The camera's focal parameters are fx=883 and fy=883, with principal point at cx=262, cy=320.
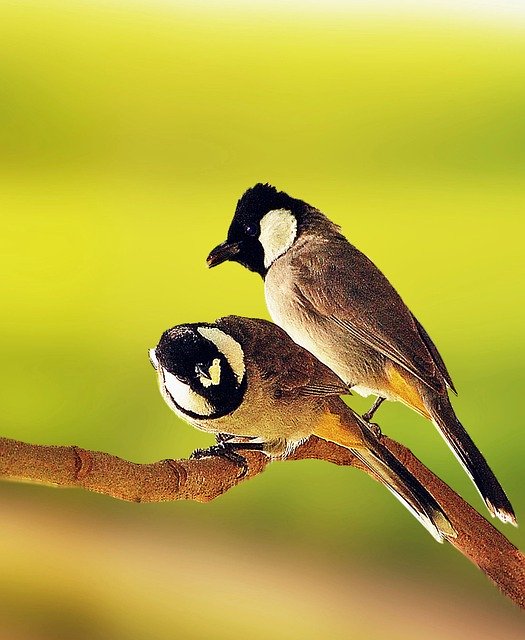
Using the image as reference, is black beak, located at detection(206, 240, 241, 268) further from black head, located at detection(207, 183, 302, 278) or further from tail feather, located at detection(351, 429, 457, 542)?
tail feather, located at detection(351, 429, 457, 542)

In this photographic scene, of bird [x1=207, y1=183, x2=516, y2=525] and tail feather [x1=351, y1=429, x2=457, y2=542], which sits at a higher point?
bird [x1=207, y1=183, x2=516, y2=525]

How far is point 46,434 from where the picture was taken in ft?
5.41

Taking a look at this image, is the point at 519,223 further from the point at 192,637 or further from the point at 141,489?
the point at 192,637

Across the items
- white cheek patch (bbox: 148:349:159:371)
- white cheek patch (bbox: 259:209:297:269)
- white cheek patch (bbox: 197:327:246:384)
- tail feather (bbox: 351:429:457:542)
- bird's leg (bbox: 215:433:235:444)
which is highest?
white cheek patch (bbox: 259:209:297:269)

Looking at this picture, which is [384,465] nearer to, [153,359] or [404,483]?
[404,483]

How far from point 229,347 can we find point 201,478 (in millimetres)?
225

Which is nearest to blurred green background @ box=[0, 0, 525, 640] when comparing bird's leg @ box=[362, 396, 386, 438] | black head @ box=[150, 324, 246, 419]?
bird's leg @ box=[362, 396, 386, 438]

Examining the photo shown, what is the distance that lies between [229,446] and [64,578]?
A: 0.43 m

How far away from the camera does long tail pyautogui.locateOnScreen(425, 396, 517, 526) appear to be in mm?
1538

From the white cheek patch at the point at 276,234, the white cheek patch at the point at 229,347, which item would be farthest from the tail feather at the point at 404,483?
the white cheek patch at the point at 276,234

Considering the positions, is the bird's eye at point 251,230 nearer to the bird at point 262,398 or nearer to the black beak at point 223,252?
the black beak at point 223,252

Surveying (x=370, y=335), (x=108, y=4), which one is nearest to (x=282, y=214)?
(x=370, y=335)

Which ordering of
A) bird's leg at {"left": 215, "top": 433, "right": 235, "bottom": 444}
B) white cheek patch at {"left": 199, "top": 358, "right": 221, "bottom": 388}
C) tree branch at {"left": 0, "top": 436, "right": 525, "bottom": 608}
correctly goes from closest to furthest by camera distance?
tree branch at {"left": 0, "top": 436, "right": 525, "bottom": 608} < white cheek patch at {"left": 199, "top": 358, "right": 221, "bottom": 388} < bird's leg at {"left": 215, "top": 433, "right": 235, "bottom": 444}

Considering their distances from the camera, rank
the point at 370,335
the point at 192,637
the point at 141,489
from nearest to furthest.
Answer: the point at 141,489 → the point at 370,335 → the point at 192,637
